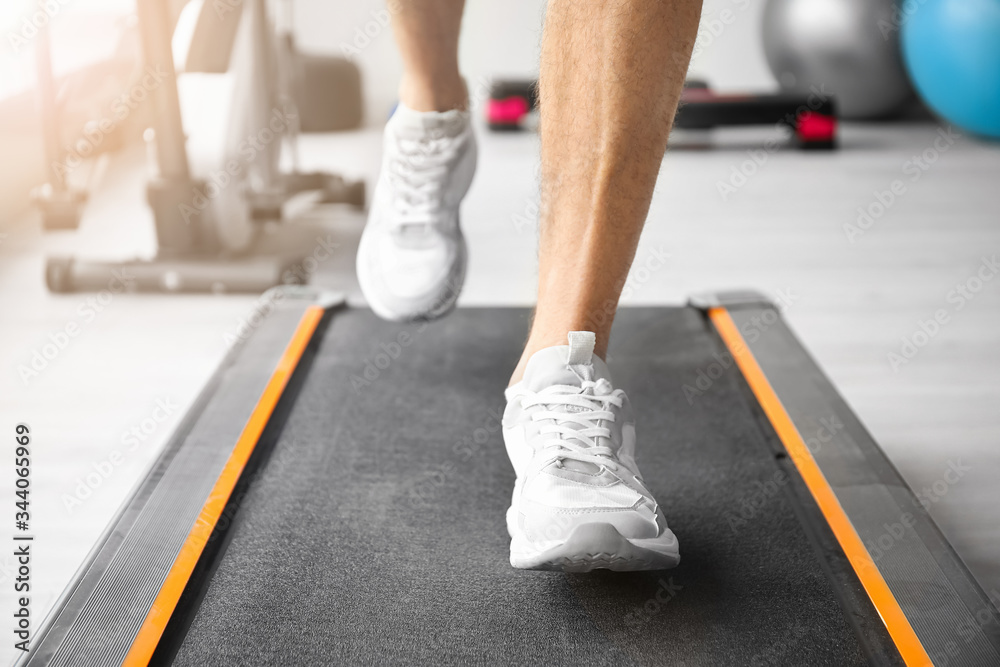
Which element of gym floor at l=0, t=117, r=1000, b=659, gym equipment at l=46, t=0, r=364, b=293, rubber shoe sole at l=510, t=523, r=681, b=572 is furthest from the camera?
gym equipment at l=46, t=0, r=364, b=293

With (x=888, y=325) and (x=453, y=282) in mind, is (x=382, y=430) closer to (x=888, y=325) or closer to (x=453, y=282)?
(x=453, y=282)

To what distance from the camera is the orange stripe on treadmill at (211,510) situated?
2.45 ft

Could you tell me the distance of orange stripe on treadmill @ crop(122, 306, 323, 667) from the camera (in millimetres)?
745

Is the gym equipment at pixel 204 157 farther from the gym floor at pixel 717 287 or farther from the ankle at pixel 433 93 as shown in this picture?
the ankle at pixel 433 93

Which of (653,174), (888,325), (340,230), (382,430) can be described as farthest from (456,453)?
A: (340,230)

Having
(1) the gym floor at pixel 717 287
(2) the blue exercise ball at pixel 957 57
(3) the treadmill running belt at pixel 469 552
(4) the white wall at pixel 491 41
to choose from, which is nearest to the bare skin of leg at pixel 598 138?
(3) the treadmill running belt at pixel 469 552

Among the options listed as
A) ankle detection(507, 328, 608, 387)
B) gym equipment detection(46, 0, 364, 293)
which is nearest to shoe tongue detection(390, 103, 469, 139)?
ankle detection(507, 328, 608, 387)

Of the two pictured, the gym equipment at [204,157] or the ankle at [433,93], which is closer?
the ankle at [433,93]

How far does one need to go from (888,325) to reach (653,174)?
1.05 metres

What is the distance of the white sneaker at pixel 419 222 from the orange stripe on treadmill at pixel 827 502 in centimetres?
47

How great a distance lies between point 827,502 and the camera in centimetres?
96

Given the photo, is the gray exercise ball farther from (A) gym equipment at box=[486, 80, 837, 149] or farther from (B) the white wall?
(B) the white wall

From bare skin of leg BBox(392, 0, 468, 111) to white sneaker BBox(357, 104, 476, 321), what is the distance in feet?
0.08

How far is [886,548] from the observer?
2.90 feet
